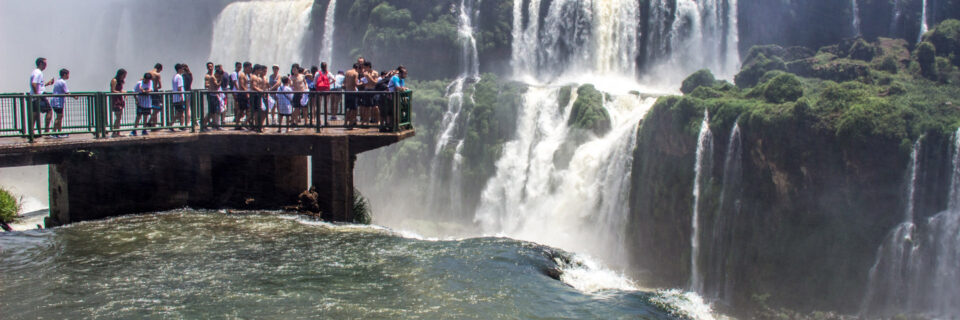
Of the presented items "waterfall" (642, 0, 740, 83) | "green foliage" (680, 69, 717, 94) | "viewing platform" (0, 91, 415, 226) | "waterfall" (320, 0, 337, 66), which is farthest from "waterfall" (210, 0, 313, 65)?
"viewing platform" (0, 91, 415, 226)

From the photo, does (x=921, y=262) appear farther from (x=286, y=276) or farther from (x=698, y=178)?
(x=286, y=276)

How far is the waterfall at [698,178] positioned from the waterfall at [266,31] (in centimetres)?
2760

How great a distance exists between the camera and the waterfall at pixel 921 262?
2098 centimetres

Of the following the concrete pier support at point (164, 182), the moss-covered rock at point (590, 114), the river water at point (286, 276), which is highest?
the moss-covered rock at point (590, 114)

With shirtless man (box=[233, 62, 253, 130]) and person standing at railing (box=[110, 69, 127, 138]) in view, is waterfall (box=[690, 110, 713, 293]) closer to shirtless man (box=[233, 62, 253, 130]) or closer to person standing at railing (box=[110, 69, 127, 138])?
shirtless man (box=[233, 62, 253, 130])

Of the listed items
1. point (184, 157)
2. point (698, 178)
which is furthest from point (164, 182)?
point (698, 178)

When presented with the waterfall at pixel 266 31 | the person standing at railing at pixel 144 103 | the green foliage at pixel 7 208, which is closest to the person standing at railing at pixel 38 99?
the person standing at railing at pixel 144 103

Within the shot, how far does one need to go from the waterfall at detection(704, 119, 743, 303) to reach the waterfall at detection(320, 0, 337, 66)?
27.1 meters

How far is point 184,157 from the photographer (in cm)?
1524

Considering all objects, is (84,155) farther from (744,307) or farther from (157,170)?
(744,307)

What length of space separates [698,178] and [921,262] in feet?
21.6

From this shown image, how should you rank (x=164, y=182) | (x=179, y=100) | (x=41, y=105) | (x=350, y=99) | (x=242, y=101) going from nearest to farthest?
(x=41, y=105) < (x=164, y=182) < (x=179, y=100) < (x=350, y=99) < (x=242, y=101)

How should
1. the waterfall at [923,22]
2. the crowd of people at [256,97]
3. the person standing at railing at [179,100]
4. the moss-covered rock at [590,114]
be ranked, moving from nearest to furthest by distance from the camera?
the crowd of people at [256,97] → the person standing at railing at [179,100] → the moss-covered rock at [590,114] → the waterfall at [923,22]

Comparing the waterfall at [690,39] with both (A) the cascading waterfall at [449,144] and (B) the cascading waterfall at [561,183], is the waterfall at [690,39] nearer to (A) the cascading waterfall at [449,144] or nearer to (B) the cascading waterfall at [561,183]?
(B) the cascading waterfall at [561,183]
